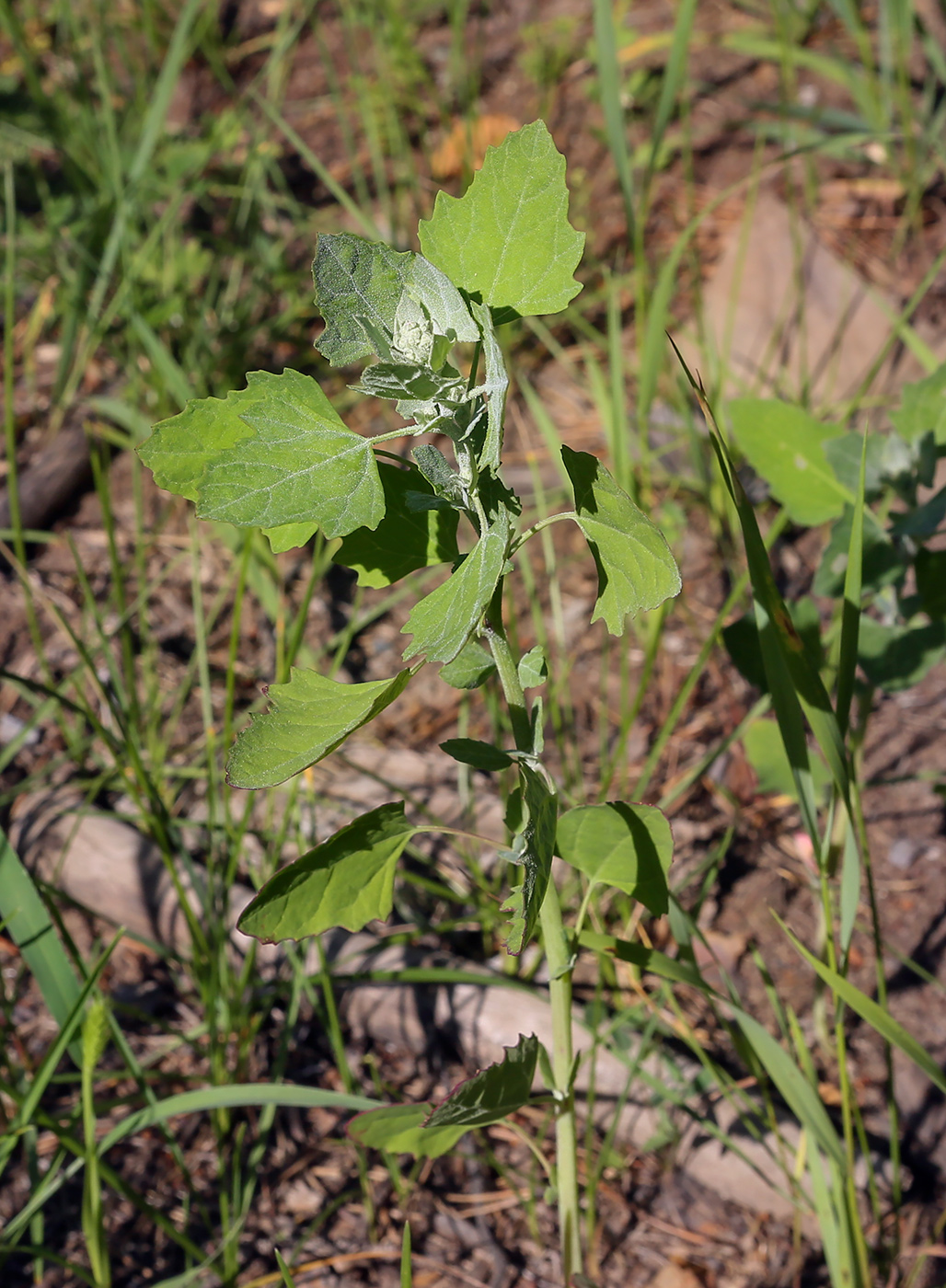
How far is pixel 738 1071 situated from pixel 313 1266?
675 millimetres

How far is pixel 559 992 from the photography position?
0.98 metres

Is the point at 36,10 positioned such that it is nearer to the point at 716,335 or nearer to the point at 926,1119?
the point at 716,335

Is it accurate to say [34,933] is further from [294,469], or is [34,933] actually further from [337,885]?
[294,469]

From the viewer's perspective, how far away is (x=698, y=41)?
3068mm

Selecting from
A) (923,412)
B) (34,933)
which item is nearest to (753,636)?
(923,412)

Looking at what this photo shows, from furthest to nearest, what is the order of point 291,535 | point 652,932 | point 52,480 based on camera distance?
point 52,480, point 652,932, point 291,535

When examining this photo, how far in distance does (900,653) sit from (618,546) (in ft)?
2.30

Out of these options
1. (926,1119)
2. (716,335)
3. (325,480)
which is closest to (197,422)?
(325,480)

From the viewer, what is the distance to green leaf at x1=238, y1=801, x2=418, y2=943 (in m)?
0.80

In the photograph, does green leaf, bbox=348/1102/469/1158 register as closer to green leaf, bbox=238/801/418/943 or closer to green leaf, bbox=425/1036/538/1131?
green leaf, bbox=425/1036/538/1131

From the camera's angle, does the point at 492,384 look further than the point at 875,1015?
No

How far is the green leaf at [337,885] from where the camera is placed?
804mm

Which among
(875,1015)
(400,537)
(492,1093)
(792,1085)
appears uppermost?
(400,537)

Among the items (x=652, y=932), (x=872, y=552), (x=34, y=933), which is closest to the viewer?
(x=34, y=933)
